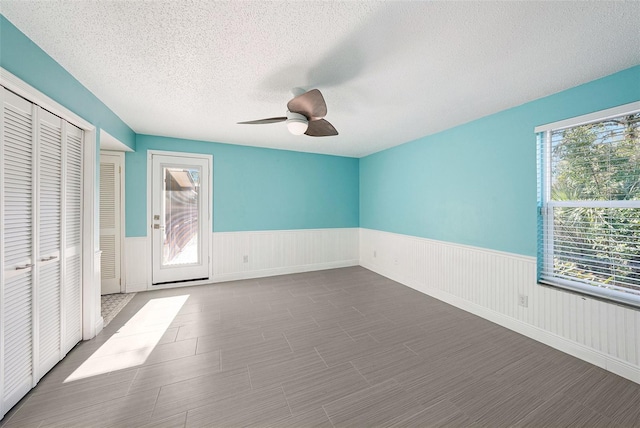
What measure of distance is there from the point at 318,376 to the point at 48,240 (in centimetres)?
234

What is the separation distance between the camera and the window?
6.40 ft

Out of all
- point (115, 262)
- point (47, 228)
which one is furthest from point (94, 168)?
point (115, 262)

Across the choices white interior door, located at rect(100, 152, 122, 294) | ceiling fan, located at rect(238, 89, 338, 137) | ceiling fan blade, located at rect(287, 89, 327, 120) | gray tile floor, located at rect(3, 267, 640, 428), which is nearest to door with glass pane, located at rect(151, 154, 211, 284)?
white interior door, located at rect(100, 152, 122, 294)

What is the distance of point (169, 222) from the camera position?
3.99 meters

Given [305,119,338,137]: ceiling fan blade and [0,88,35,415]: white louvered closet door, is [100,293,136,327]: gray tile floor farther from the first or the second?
[305,119,338,137]: ceiling fan blade

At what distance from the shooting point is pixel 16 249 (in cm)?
157

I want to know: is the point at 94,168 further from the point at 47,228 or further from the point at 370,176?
the point at 370,176

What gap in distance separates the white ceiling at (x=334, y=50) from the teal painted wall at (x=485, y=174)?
17 cm

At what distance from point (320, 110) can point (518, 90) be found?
1875 millimetres

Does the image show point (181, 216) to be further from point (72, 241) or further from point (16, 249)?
point (16, 249)

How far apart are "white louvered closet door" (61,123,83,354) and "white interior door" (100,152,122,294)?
1.51 meters

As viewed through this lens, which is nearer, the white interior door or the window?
the window

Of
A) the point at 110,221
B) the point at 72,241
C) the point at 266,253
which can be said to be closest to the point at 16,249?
the point at 72,241

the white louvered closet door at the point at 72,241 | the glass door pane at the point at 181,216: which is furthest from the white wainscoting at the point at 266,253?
the white louvered closet door at the point at 72,241
